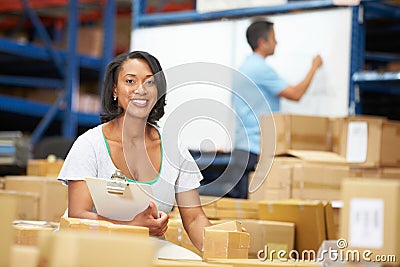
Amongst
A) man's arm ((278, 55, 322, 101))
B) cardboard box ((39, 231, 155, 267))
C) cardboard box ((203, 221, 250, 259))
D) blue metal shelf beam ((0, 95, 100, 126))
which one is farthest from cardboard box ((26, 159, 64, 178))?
cardboard box ((39, 231, 155, 267))

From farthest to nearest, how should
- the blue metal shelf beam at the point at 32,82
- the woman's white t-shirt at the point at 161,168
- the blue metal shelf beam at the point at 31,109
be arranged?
the blue metal shelf beam at the point at 32,82
the blue metal shelf beam at the point at 31,109
the woman's white t-shirt at the point at 161,168

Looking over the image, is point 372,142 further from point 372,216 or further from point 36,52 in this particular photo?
point 36,52

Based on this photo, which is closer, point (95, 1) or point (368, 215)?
point (368, 215)

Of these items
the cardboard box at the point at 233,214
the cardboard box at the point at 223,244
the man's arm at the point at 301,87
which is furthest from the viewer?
the man's arm at the point at 301,87

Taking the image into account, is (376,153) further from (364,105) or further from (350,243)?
(350,243)

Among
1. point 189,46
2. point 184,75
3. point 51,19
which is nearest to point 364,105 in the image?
point 189,46

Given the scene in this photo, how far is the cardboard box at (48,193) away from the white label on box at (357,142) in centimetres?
178

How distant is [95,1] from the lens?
1161 cm

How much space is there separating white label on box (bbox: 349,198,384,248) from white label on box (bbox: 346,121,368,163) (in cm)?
343

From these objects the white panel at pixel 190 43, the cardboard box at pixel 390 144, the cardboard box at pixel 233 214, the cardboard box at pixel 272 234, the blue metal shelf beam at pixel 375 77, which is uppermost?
the white panel at pixel 190 43

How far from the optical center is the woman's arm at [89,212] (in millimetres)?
3406

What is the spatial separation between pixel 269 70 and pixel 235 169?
269 cm

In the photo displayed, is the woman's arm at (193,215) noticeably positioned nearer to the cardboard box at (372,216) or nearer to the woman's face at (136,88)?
the woman's face at (136,88)

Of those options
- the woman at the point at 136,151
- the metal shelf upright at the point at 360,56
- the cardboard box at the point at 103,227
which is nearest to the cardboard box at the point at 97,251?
the cardboard box at the point at 103,227
